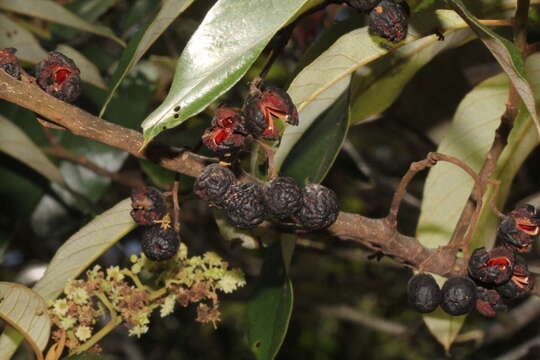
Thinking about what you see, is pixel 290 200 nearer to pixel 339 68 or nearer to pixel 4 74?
pixel 339 68

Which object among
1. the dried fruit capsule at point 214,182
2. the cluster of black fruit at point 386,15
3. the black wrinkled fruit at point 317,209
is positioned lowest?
the black wrinkled fruit at point 317,209

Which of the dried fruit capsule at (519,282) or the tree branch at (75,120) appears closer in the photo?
Answer: the tree branch at (75,120)

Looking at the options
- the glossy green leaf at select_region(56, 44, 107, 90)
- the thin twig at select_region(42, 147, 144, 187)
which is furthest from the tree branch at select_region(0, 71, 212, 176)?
the thin twig at select_region(42, 147, 144, 187)

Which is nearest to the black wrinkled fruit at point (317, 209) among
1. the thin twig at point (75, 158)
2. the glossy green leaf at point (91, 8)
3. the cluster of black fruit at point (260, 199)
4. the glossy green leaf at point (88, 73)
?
the cluster of black fruit at point (260, 199)

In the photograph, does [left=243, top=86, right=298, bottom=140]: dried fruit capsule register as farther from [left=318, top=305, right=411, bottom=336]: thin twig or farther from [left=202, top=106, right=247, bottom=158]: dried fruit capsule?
[left=318, top=305, right=411, bottom=336]: thin twig

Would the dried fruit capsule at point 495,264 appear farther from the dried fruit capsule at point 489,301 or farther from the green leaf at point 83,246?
the green leaf at point 83,246
